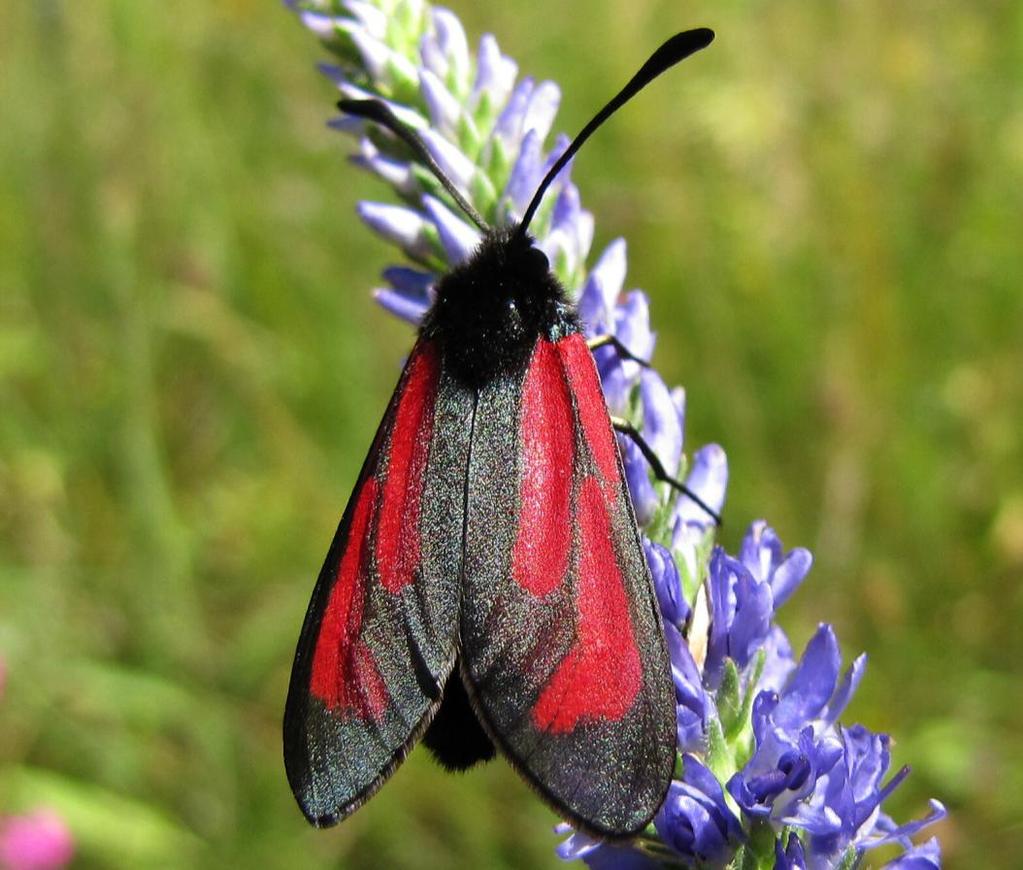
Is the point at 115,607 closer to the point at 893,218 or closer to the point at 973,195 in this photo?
the point at 893,218

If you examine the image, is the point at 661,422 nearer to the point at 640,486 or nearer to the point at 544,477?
the point at 640,486

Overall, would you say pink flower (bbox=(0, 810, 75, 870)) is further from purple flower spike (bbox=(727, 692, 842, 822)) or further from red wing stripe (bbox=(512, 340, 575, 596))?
purple flower spike (bbox=(727, 692, 842, 822))

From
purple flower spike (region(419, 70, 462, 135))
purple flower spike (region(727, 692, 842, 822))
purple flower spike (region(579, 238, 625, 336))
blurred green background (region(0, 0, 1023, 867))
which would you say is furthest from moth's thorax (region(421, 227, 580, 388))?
blurred green background (region(0, 0, 1023, 867))

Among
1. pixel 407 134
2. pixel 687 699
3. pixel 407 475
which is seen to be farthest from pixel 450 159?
pixel 687 699

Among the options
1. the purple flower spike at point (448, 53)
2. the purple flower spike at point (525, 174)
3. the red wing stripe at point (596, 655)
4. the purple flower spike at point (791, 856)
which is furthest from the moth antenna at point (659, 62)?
the purple flower spike at point (791, 856)

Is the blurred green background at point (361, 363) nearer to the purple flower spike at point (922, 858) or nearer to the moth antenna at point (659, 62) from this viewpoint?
the purple flower spike at point (922, 858)

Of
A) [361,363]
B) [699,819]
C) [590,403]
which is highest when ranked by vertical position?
[590,403]
